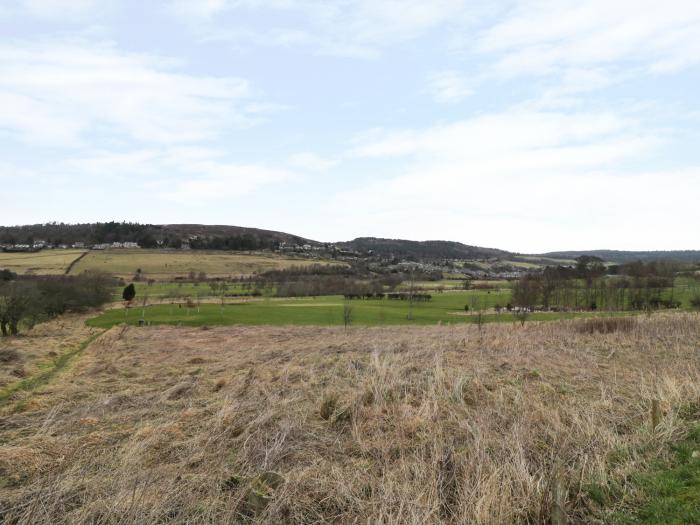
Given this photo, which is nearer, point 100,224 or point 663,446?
point 663,446

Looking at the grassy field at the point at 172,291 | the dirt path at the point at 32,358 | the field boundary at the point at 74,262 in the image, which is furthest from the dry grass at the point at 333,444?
the field boundary at the point at 74,262

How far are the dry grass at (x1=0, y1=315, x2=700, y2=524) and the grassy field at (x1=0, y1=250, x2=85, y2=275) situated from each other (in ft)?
294

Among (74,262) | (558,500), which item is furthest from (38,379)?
(74,262)

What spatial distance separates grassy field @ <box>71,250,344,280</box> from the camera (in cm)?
10776

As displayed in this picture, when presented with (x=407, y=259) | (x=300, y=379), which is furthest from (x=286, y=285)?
(x=407, y=259)

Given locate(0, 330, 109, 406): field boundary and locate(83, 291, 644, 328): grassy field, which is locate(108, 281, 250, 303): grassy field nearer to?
locate(83, 291, 644, 328): grassy field

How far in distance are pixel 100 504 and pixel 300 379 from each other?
926 cm

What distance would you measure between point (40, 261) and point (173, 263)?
29664 mm

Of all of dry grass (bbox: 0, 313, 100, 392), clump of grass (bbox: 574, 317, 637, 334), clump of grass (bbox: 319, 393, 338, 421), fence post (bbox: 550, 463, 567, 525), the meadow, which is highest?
fence post (bbox: 550, 463, 567, 525)

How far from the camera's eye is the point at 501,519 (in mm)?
5543

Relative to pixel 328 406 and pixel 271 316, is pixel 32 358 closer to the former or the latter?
pixel 328 406

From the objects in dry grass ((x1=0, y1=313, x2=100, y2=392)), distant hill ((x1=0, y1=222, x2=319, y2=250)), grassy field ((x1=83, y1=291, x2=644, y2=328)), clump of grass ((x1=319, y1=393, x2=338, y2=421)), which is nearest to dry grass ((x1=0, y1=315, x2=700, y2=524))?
clump of grass ((x1=319, y1=393, x2=338, y2=421))

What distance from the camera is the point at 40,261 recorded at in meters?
105

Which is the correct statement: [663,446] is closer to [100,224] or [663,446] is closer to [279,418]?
[279,418]
